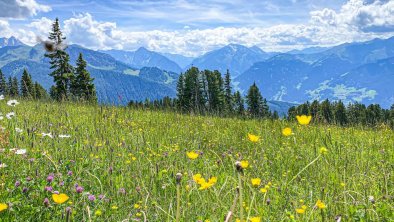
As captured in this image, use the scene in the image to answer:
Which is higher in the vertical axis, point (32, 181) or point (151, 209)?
point (32, 181)

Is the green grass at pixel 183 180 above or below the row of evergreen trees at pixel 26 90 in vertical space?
below

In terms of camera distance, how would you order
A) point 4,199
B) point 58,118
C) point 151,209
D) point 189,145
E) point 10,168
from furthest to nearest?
point 58,118 → point 189,145 → point 10,168 → point 151,209 → point 4,199

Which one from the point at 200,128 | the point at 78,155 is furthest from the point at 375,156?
the point at 78,155

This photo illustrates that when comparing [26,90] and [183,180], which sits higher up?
[26,90]

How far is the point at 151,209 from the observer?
345 centimetres

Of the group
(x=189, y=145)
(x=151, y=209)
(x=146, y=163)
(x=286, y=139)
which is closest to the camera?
(x=151, y=209)

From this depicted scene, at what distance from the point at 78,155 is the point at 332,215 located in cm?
347

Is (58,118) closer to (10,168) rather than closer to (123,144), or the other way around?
(123,144)

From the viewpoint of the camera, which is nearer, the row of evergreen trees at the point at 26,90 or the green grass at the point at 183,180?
the green grass at the point at 183,180

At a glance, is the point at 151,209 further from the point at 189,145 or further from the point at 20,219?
the point at 189,145

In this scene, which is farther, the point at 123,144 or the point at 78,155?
the point at 123,144

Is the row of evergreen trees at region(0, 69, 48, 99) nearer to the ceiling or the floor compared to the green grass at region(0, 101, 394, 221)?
nearer to the ceiling

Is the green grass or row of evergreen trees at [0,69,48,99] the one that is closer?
the green grass

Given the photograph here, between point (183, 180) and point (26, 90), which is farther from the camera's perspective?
point (26, 90)
